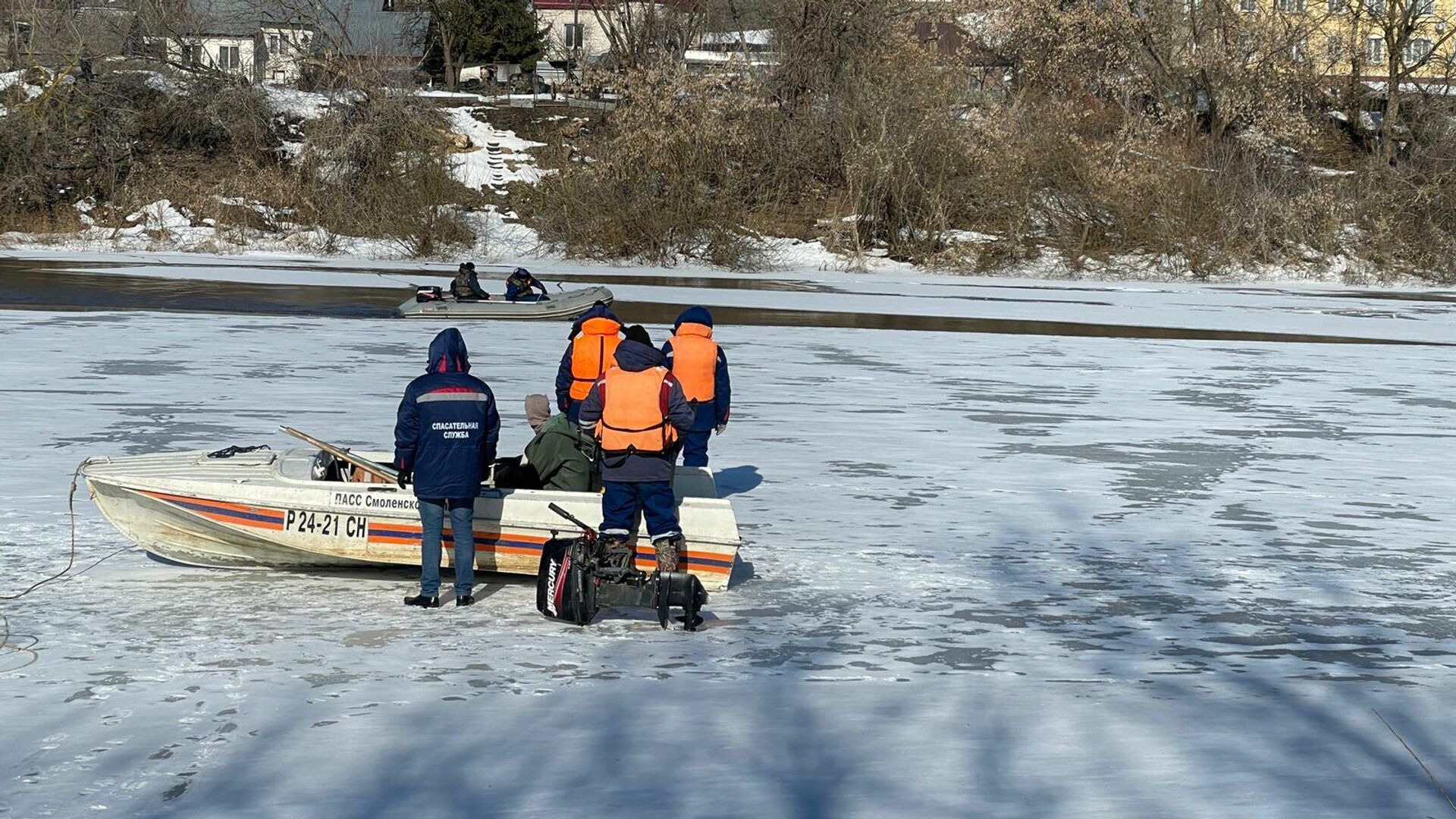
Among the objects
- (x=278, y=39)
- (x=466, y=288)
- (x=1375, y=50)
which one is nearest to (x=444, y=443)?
(x=466, y=288)

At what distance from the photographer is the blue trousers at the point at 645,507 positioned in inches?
318

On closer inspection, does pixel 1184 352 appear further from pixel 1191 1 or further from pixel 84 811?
pixel 1191 1

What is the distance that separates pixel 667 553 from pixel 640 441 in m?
0.56

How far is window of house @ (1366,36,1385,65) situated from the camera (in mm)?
53344

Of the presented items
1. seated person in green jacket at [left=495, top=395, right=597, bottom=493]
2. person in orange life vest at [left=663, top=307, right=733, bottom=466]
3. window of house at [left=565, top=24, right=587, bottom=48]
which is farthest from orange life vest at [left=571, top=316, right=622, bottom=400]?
window of house at [left=565, top=24, right=587, bottom=48]

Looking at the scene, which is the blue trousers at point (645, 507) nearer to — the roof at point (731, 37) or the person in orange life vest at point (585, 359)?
the person in orange life vest at point (585, 359)

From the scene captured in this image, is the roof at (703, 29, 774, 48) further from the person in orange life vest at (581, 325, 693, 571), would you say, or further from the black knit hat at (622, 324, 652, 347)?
the person in orange life vest at (581, 325, 693, 571)

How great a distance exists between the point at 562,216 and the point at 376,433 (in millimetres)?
31644

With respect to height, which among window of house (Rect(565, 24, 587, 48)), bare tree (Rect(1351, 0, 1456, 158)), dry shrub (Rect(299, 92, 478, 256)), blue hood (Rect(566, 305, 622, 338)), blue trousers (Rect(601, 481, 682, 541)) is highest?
window of house (Rect(565, 24, 587, 48))

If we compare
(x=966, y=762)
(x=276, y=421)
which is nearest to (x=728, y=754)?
(x=966, y=762)

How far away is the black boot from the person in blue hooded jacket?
3.15 ft

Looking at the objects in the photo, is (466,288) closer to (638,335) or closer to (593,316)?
(593,316)

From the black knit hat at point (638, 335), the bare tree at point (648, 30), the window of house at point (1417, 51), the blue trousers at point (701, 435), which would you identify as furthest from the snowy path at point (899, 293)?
the black knit hat at point (638, 335)

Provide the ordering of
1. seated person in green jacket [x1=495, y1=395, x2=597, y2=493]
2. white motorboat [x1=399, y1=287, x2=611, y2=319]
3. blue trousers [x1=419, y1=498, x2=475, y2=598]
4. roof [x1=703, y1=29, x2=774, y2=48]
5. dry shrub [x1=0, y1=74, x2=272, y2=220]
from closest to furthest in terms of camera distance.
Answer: blue trousers [x1=419, y1=498, x2=475, y2=598]
seated person in green jacket [x1=495, y1=395, x2=597, y2=493]
white motorboat [x1=399, y1=287, x2=611, y2=319]
dry shrub [x1=0, y1=74, x2=272, y2=220]
roof [x1=703, y1=29, x2=774, y2=48]
